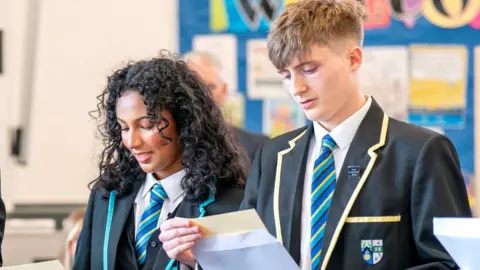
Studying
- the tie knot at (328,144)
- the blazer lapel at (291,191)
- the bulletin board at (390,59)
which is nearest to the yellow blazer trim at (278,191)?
the blazer lapel at (291,191)

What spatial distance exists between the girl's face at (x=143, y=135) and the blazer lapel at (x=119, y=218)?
111 millimetres

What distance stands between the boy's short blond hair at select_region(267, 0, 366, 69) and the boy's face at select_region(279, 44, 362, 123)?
0.02 meters

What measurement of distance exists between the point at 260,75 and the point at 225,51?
26cm

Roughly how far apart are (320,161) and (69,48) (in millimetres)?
3268

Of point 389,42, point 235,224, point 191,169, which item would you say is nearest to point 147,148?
point 191,169

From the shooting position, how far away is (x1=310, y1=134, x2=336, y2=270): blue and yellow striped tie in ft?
5.99

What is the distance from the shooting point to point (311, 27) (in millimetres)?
1878

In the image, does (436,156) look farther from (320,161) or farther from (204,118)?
(204,118)

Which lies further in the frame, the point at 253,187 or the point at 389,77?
the point at 389,77

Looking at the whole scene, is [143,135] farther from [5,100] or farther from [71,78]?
[5,100]

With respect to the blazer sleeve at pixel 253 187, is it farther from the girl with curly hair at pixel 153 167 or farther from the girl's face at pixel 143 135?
the girl's face at pixel 143 135

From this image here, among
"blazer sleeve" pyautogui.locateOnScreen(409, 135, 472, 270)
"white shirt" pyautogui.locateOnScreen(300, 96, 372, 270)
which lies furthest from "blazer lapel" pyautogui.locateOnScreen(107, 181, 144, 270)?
"blazer sleeve" pyautogui.locateOnScreen(409, 135, 472, 270)

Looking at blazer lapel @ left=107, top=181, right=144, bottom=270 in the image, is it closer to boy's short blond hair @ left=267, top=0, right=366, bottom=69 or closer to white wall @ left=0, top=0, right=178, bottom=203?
boy's short blond hair @ left=267, top=0, right=366, bottom=69

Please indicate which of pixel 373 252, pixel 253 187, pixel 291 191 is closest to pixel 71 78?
pixel 253 187
